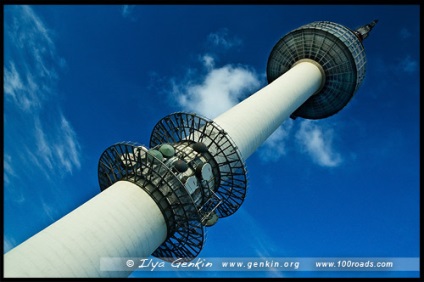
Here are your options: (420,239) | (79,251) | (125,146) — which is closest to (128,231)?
(79,251)

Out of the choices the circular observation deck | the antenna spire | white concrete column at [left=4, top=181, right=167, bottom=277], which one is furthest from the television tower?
the antenna spire

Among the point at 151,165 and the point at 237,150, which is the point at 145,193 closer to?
the point at 151,165

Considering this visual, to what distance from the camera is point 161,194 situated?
2370 cm

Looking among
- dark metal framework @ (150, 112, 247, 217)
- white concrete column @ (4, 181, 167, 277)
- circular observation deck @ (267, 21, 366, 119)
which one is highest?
circular observation deck @ (267, 21, 366, 119)

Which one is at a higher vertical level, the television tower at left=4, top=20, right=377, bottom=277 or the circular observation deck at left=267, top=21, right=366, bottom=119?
the circular observation deck at left=267, top=21, right=366, bottom=119

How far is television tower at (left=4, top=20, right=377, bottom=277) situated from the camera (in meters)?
18.1

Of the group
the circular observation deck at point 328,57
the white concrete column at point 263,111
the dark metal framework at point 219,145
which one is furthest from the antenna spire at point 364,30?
the dark metal framework at point 219,145

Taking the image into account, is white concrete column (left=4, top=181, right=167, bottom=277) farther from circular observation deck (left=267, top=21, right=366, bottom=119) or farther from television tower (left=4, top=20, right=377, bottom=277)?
circular observation deck (left=267, top=21, right=366, bottom=119)

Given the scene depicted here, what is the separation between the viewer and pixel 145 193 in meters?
23.5

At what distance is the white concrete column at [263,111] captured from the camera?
101 feet

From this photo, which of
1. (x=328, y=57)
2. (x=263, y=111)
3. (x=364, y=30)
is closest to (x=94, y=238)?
(x=263, y=111)

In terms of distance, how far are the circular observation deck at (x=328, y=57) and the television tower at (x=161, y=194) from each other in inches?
280

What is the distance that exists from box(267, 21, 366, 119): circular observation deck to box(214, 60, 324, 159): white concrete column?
4.68 metres

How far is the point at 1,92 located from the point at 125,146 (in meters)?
9.77
